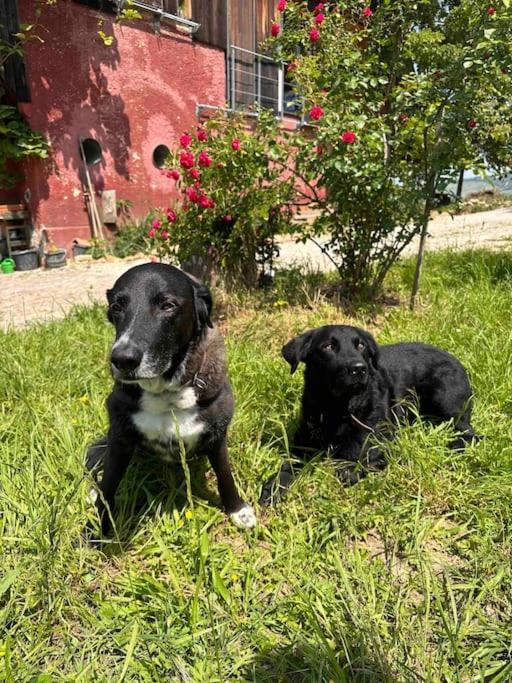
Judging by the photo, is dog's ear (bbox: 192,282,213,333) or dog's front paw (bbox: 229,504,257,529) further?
dog's front paw (bbox: 229,504,257,529)

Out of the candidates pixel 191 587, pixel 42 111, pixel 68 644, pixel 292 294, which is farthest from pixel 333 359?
pixel 42 111

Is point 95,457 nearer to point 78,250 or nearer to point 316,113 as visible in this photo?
point 316,113

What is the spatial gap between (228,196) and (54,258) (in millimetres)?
4703

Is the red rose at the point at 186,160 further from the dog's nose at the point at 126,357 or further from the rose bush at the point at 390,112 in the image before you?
the dog's nose at the point at 126,357

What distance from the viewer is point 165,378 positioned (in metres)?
1.83

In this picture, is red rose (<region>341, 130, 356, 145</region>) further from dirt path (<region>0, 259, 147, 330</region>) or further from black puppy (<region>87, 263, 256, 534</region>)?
dirt path (<region>0, 259, 147, 330</region>)

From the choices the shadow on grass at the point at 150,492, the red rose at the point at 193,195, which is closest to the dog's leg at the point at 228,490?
the shadow on grass at the point at 150,492

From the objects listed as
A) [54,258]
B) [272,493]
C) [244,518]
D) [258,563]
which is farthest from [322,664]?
[54,258]

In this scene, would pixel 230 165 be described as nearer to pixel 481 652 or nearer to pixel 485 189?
pixel 481 652

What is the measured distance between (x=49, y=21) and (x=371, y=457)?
8460mm

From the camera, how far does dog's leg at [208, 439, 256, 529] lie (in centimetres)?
205

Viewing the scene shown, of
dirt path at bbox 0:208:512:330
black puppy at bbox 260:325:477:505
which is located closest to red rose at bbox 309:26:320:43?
dirt path at bbox 0:208:512:330

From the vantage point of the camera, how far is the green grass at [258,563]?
150 centimetres

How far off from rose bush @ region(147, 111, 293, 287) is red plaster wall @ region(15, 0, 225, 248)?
454 cm
